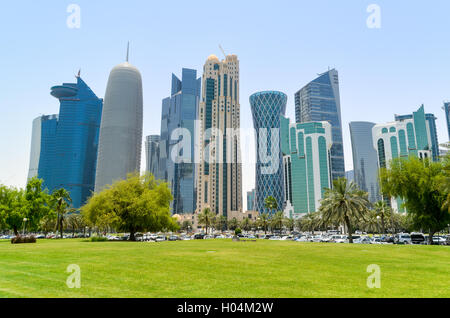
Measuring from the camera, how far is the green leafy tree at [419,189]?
Answer: 48.3m

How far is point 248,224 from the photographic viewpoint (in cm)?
18462

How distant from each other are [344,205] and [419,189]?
1308 cm

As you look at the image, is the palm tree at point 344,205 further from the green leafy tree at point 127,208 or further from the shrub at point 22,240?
the shrub at point 22,240

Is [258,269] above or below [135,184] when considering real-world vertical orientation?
below

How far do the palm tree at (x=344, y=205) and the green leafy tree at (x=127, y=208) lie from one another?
33.4 metres

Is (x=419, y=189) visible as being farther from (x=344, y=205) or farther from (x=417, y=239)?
(x=417, y=239)

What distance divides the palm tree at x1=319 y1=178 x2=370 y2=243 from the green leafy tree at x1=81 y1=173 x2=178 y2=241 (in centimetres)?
3338

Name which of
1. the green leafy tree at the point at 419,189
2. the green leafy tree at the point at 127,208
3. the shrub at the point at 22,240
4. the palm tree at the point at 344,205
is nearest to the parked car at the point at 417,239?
the green leafy tree at the point at 419,189

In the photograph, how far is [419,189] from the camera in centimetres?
4956

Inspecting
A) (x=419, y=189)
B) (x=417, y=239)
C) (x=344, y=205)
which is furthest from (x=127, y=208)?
(x=417, y=239)

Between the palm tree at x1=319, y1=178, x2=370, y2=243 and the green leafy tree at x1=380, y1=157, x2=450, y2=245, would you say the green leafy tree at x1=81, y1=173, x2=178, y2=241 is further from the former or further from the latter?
the green leafy tree at x1=380, y1=157, x2=450, y2=245
